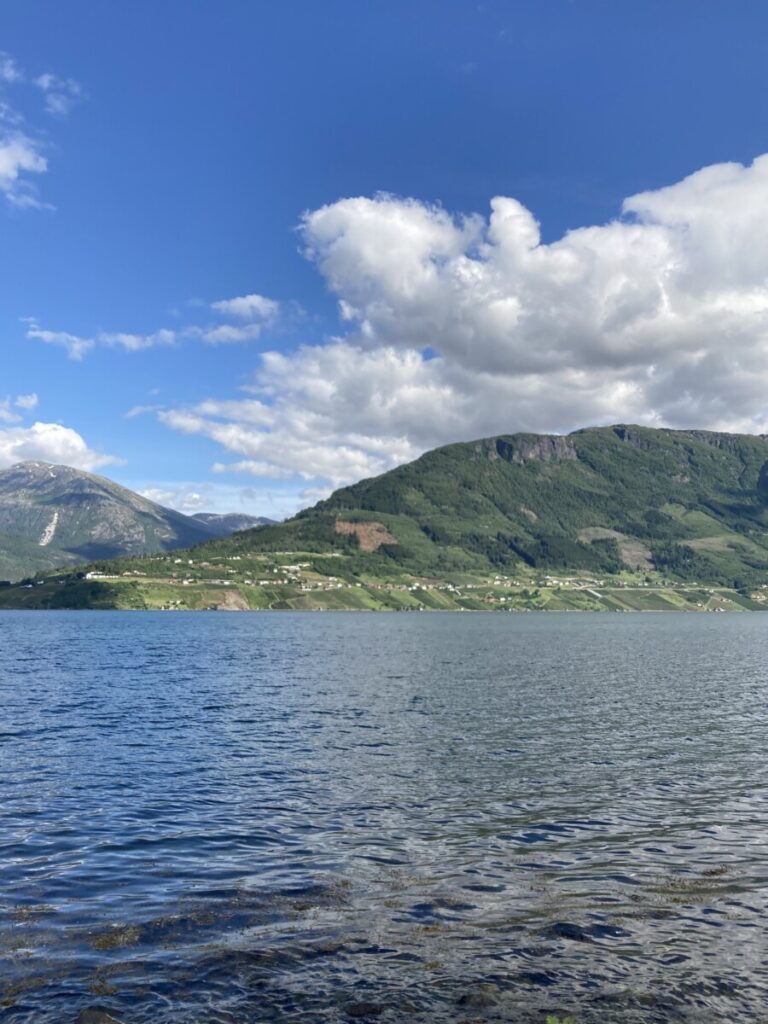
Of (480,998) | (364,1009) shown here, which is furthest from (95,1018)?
(480,998)

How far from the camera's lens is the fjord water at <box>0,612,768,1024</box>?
2183 centimetres

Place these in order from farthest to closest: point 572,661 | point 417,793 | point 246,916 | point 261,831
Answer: point 572,661 → point 417,793 → point 261,831 → point 246,916

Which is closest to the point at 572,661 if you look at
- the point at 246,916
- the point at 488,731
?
the point at 488,731

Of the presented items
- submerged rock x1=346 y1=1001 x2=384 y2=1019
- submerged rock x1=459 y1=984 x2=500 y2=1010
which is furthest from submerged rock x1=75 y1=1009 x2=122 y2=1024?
submerged rock x1=459 y1=984 x2=500 y2=1010

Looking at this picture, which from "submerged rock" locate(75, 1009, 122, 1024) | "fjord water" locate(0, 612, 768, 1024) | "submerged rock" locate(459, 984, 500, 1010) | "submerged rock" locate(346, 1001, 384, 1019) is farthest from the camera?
"fjord water" locate(0, 612, 768, 1024)

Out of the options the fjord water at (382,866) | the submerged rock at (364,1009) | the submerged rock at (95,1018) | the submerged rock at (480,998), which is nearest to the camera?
the submerged rock at (95,1018)

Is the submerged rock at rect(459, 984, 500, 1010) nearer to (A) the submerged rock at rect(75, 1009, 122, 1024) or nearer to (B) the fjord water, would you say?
(B) the fjord water

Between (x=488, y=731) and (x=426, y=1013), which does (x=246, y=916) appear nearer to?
(x=426, y=1013)

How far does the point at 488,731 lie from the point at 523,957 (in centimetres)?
4746

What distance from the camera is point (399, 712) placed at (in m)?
82.4

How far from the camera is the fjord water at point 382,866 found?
21.8 metres

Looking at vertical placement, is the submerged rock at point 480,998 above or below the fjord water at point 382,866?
above

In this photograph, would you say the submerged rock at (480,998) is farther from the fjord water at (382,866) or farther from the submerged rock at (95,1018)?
the submerged rock at (95,1018)

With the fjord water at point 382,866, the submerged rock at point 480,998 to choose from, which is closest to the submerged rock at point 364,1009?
the fjord water at point 382,866
